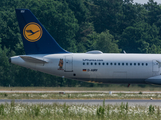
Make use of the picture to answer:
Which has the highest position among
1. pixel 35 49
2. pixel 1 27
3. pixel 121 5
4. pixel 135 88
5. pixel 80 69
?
pixel 121 5

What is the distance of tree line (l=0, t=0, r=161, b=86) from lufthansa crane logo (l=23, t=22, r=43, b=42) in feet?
64.7

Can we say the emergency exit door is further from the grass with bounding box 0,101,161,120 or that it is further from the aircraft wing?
the grass with bounding box 0,101,161,120

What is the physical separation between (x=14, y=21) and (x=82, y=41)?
22.7 metres

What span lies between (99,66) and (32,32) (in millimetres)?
9101

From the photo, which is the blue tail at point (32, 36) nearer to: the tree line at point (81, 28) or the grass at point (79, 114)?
the tree line at point (81, 28)

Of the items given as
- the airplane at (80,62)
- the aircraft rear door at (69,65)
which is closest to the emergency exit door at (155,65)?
the airplane at (80,62)

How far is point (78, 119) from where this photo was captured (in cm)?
1781

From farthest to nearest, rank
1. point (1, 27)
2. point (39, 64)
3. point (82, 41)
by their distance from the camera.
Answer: point (82, 41)
point (1, 27)
point (39, 64)

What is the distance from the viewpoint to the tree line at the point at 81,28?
64.9 metres

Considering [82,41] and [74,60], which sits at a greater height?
[82,41]

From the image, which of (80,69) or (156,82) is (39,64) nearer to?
(80,69)

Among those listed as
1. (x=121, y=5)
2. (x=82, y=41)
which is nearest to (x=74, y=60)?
(x=82, y=41)

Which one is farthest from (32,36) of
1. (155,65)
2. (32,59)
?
(155,65)

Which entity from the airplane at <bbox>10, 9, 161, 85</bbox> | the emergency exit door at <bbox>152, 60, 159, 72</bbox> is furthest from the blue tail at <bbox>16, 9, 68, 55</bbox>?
the emergency exit door at <bbox>152, 60, 159, 72</bbox>
